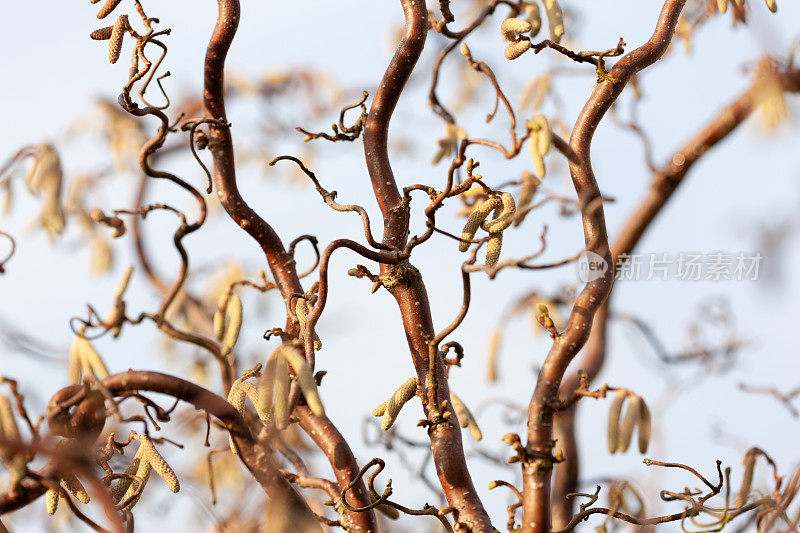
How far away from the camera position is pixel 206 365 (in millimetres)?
1972

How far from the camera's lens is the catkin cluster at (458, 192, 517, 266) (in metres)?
0.89

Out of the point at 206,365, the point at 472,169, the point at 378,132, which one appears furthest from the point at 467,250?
the point at 206,365

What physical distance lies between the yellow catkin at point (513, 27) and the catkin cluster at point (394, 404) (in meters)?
0.41

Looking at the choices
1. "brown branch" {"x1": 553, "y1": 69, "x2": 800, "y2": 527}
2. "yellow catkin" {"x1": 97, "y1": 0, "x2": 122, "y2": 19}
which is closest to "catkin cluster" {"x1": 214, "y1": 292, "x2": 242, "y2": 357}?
"yellow catkin" {"x1": 97, "y1": 0, "x2": 122, "y2": 19}

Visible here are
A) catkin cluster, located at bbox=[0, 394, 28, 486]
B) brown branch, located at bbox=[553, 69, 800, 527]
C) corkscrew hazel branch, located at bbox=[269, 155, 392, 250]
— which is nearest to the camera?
catkin cluster, located at bbox=[0, 394, 28, 486]

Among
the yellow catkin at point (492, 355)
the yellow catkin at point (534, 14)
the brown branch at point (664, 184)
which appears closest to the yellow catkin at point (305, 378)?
the yellow catkin at point (534, 14)

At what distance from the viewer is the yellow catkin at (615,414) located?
954 mm

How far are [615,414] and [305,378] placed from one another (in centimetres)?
39

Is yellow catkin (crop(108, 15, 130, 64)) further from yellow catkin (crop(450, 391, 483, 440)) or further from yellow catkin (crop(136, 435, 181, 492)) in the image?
yellow catkin (crop(450, 391, 483, 440))

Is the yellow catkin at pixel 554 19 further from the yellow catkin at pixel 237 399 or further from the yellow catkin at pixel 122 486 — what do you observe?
the yellow catkin at pixel 122 486

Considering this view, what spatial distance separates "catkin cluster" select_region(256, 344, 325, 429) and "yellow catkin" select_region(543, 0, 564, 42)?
0.51m

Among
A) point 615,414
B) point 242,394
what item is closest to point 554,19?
point 615,414

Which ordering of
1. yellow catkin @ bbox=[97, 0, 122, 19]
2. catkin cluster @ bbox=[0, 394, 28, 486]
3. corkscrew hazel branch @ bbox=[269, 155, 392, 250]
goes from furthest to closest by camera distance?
yellow catkin @ bbox=[97, 0, 122, 19] → corkscrew hazel branch @ bbox=[269, 155, 392, 250] → catkin cluster @ bbox=[0, 394, 28, 486]

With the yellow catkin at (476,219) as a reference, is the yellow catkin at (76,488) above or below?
below
